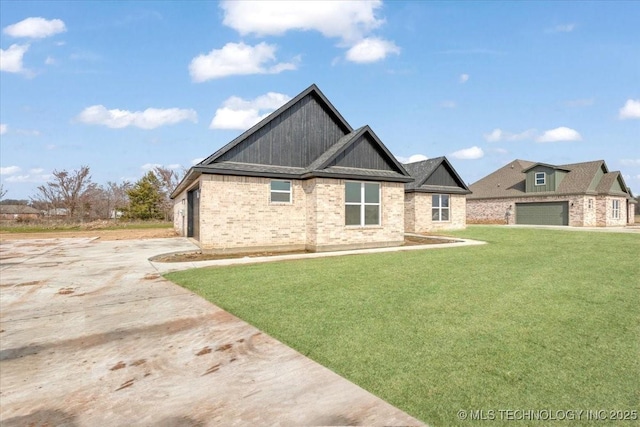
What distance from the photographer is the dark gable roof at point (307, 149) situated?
1356cm

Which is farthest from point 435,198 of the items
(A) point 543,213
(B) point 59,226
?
(B) point 59,226

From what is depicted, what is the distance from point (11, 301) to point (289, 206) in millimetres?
9399

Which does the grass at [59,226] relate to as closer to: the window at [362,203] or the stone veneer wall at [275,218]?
the stone veneer wall at [275,218]

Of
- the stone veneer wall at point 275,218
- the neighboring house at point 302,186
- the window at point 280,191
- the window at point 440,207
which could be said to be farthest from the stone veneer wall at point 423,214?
the window at point 280,191

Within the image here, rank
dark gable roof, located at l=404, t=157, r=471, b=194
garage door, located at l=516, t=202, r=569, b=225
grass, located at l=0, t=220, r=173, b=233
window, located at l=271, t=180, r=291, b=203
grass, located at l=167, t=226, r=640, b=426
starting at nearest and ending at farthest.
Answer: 1. grass, located at l=167, t=226, r=640, b=426
2. window, located at l=271, t=180, r=291, b=203
3. dark gable roof, located at l=404, t=157, r=471, b=194
4. garage door, located at l=516, t=202, r=569, b=225
5. grass, located at l=0, t=220, r=173, b=233

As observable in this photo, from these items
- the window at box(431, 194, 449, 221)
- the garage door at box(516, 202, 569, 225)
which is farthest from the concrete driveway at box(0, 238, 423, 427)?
the garage door at box(516, 202, 569, 225)

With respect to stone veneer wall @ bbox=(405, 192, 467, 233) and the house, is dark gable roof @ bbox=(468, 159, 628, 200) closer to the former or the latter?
the house

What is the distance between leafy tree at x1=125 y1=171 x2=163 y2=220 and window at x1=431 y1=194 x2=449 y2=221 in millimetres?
34754

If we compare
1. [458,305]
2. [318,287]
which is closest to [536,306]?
[458,305]

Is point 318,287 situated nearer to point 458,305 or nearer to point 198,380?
point 458,305

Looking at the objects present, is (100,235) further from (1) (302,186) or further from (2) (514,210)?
(2) (514,210)

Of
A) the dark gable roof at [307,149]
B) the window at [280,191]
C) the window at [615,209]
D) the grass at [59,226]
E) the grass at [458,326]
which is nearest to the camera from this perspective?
the grass at [458,326]

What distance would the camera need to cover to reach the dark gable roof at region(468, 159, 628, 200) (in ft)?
96.5

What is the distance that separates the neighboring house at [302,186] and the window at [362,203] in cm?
4
